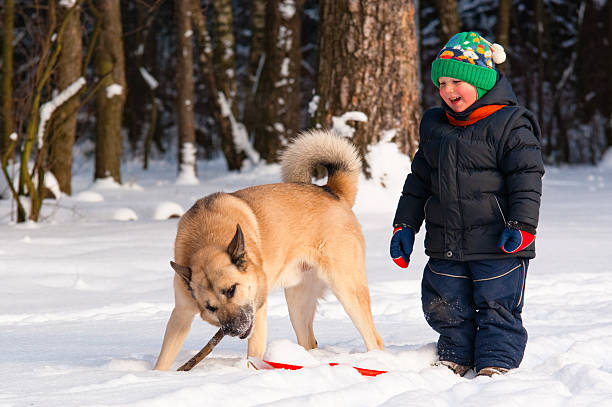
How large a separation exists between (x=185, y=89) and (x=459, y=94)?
1158 centimetres

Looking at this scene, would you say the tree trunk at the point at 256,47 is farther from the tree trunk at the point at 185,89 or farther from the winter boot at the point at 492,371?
the winter boot at the point at 492,371

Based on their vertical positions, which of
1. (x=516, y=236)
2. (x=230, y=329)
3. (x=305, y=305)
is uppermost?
(x=516, y=236)

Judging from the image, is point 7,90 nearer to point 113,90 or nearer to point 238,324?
point 113,90

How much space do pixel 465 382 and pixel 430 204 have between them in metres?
1.04

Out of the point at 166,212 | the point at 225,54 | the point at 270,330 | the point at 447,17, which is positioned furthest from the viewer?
the point at 225,54

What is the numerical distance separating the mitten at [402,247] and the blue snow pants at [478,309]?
13 cm

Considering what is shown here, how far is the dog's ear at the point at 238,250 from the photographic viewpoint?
9.87 feet

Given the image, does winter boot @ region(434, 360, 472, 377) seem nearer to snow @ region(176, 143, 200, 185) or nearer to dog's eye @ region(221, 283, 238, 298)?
dog's eye @ region(221, 283, 238, 298)

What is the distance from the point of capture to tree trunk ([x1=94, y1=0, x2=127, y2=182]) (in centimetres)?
1177

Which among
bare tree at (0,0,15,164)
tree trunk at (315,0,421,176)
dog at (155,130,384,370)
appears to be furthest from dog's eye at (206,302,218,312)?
bare tree at (0,0,15,164)

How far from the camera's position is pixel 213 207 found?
352cm

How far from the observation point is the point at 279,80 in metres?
14.9

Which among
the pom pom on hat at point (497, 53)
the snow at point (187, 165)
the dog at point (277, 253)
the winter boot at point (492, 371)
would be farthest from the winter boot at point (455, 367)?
the snow at point (187, 165)

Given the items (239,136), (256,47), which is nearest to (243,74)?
(256,47)
